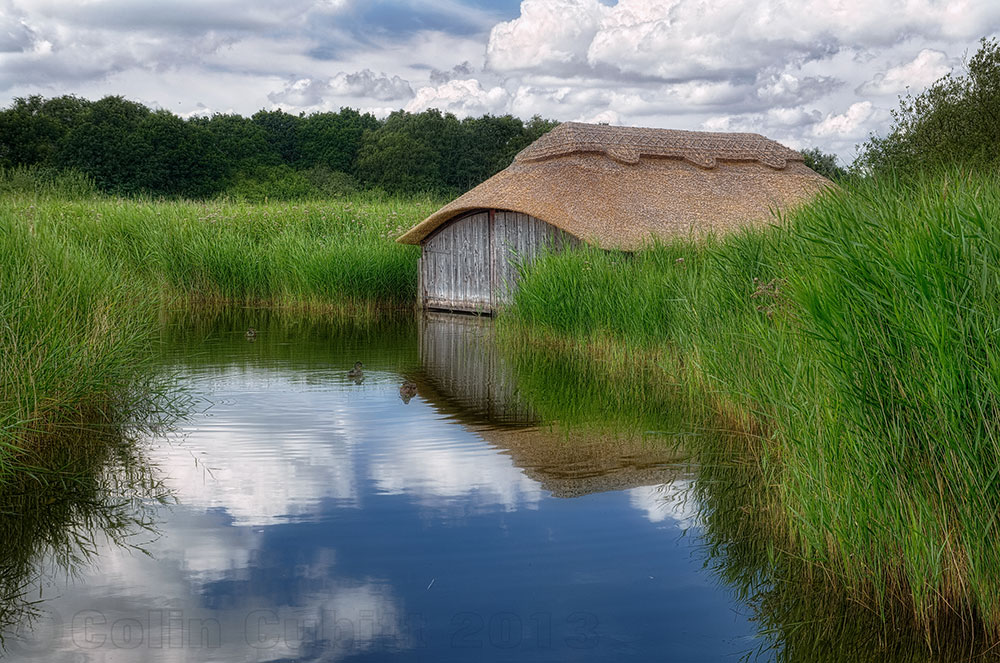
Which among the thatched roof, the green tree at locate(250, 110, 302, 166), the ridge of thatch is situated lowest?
the thatched roof

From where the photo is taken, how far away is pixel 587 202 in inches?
675

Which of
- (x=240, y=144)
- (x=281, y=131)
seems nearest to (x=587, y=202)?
(x=240, y=144)

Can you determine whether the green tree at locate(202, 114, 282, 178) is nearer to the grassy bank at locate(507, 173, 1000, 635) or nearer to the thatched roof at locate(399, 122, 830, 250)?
the thatched roof at locate(399, 122, 830, 250)

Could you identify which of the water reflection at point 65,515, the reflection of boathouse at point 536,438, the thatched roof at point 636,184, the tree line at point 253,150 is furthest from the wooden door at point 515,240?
the tree line at point 253,150

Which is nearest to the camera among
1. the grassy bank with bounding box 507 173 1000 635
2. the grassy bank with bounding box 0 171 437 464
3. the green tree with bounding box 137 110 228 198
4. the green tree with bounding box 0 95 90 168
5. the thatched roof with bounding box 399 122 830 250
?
the grassy bank with bounding box 507 173 1000 635

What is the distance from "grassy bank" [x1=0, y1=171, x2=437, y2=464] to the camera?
258 inches

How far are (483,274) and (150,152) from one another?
32857mm

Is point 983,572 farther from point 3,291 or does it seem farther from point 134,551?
point 3,291

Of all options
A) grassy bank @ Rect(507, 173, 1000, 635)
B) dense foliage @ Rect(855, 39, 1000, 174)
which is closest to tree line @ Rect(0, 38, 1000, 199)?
dense foliage @ Rect(855, 39, 1000, 174)

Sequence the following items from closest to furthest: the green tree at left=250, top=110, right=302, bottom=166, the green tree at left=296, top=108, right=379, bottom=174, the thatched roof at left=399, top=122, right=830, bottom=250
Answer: the thatched roof at left=399, top=122, right=830, bottom=250 → the green tree at left=296, top=108, right=379, bottom=174 → the green tree at left=250, top=110, right=302, bottom=166

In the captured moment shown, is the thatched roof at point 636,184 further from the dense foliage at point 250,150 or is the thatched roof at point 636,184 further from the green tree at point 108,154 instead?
the green tree at point 108,154

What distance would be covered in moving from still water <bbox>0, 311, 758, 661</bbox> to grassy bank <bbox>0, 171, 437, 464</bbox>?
0.77m

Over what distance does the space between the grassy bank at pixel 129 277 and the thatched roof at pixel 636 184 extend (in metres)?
1.75

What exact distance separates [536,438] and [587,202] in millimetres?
9721
